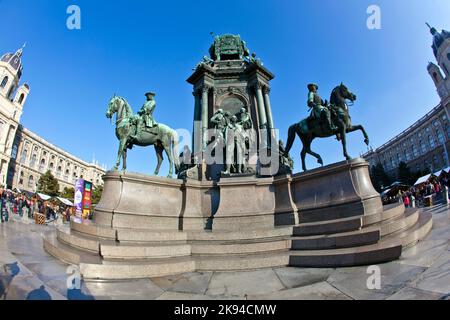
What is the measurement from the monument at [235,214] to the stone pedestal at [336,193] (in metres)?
0.04

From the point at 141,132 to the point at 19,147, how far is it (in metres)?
90.9

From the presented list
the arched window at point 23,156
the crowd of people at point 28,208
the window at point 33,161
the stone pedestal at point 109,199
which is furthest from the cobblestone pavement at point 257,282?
the window at point 33,161

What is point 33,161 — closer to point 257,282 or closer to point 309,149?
point 309,149

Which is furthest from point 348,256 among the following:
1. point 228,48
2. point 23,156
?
point 23,156

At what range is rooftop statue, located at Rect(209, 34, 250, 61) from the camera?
19.2 m

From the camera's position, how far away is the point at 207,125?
614 inches

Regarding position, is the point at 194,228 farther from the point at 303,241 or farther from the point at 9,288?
the point at 9,288

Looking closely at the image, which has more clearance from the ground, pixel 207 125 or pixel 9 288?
pixel 207 125

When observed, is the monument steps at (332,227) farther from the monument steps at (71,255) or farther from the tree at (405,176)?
the tree at (405,176)

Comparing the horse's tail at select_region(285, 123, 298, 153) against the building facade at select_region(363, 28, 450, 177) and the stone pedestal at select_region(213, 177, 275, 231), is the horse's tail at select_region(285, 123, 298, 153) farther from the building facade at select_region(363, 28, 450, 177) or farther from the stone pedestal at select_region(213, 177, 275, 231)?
the building facade at select_region(363, 28, 450, 177)

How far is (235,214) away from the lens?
32.2 feet

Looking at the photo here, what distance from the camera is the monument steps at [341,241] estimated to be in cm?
623

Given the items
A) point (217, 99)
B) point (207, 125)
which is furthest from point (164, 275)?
point (217, 99)
